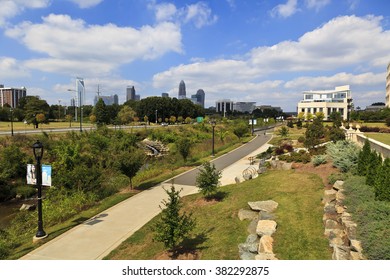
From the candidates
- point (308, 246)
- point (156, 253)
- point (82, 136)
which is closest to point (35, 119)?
point (82, 136)

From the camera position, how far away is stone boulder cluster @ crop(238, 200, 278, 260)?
6.85 meters

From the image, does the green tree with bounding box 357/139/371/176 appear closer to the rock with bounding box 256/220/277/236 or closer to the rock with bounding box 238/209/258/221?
the rock with bounding box 238/209/258/221

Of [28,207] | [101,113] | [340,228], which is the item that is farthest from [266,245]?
[101,113]

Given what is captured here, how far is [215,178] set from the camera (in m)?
12.4

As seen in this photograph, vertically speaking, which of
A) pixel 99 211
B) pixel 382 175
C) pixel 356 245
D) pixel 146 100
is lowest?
pixel 99 211

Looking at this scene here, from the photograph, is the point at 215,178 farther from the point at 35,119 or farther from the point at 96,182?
the point at 35,119

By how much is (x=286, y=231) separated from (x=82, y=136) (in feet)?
102

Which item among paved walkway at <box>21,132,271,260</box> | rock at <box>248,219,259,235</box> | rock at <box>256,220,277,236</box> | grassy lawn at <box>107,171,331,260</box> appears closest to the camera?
grassy lawn at <box>107,171,331,260</box>

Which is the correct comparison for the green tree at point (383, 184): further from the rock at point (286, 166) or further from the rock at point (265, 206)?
the rock at point (286, 166)

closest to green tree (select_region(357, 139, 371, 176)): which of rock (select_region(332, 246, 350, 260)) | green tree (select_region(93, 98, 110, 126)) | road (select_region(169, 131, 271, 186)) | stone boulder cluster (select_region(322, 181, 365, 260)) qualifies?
stone boulder cluster (select_region(322, 181, 365, 260))

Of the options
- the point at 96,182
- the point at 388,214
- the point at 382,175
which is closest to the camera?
the point at 388,214

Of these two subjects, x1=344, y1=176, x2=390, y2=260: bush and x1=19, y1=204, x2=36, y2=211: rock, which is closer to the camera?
x1=344, y1=176, x2=390, y2=260: bush

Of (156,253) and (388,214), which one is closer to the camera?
(388,214)

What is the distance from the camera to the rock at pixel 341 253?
19.6ft
